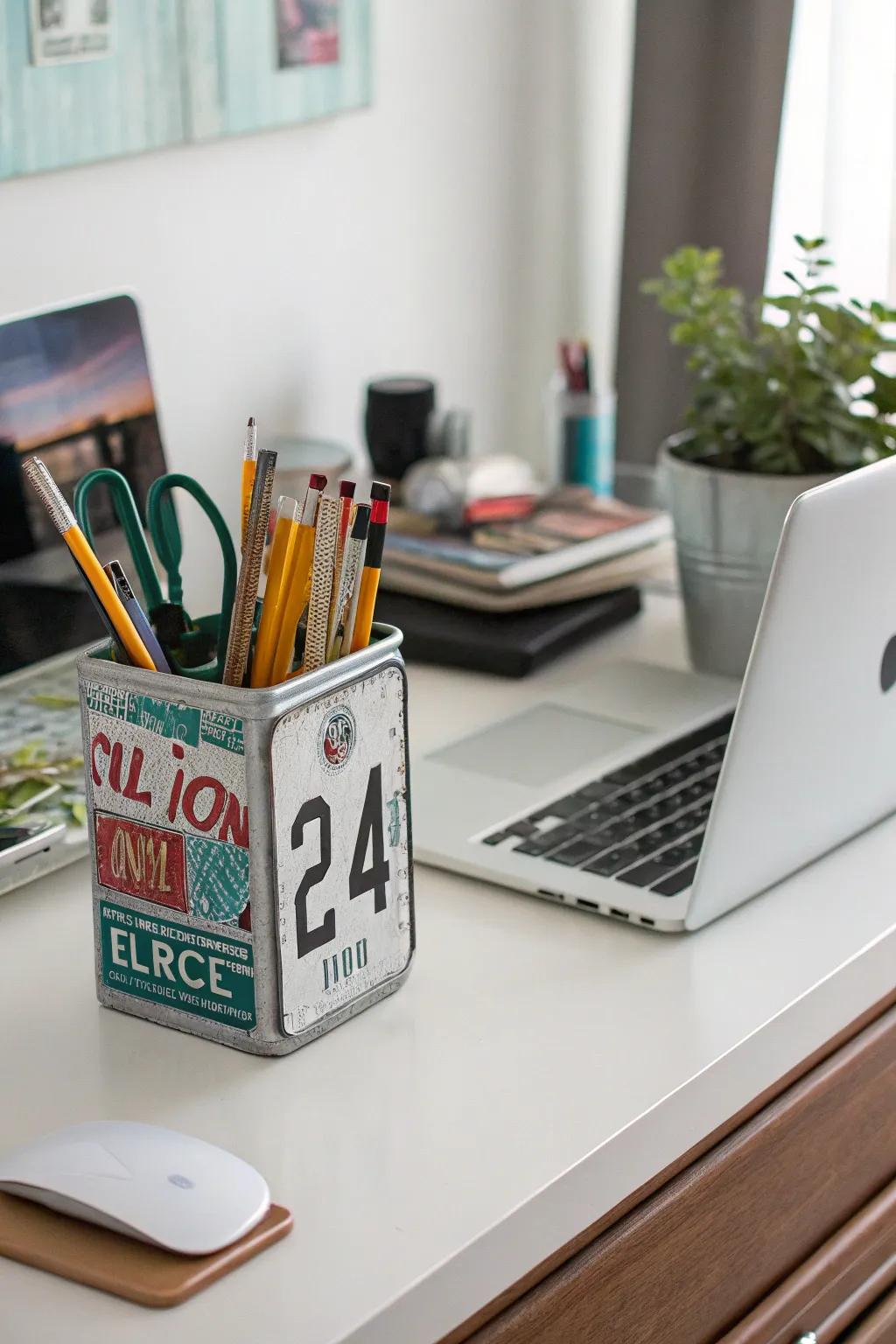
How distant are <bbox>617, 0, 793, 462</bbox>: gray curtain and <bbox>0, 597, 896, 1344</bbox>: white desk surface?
2.61 feet

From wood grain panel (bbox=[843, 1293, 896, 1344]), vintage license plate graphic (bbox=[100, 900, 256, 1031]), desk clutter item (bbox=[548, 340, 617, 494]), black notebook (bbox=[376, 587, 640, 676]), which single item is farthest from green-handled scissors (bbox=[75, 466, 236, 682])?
desk clutter item (bbox=[548, 340, 617, 494])

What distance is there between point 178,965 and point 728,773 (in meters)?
0.27

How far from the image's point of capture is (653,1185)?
0.71 metres

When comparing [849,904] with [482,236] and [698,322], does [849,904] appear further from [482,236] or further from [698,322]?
[482,236]

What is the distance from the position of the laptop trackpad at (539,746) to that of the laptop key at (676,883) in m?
0.15

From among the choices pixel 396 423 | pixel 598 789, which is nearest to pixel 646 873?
pixel 598 789

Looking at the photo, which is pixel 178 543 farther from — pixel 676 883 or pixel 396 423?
pixel 396 423

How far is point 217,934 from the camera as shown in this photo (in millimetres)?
720

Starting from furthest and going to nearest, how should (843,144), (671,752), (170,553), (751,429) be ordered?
(843,144), (751,429), (671,752), (170,553)

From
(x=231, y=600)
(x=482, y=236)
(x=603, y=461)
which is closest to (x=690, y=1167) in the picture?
(x=231, y=600)

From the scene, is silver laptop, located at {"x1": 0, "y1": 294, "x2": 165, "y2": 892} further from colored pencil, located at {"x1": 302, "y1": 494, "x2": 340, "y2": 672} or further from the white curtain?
the white curtain

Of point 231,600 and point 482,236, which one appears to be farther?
point 482,236

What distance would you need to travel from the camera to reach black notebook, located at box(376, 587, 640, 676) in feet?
3.90

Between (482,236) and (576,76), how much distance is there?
0.65 ft
